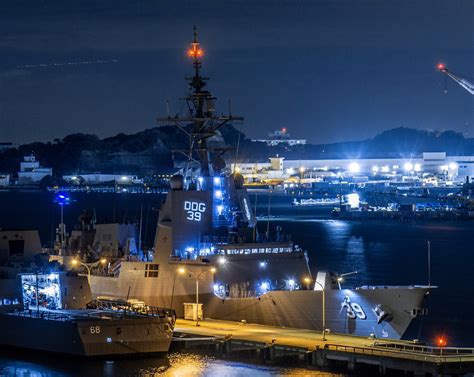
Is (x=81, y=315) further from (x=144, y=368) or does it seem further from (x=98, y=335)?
(x=144, y=368)

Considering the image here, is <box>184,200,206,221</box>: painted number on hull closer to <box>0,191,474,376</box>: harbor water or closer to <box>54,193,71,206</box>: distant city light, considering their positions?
<box>0,191,474,376</box>: harbor water

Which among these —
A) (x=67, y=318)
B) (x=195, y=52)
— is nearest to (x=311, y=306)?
(x=67, y=318)

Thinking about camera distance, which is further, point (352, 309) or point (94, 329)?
point (352, 309)

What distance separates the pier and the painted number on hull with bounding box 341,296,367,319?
2.65 feet

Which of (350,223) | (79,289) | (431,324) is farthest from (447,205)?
(79,289)

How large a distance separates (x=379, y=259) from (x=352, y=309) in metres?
39.1

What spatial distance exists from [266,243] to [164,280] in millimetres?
3325

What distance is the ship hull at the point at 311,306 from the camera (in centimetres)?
3128

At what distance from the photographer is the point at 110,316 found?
30.2m

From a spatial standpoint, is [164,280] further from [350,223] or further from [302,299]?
[350,223]

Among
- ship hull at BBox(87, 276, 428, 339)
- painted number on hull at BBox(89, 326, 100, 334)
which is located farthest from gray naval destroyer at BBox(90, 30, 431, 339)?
painted number on hull at BBox(89, 326, 100, 334)

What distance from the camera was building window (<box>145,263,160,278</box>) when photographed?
3544 cm

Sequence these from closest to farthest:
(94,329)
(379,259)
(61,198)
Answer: (94,329)
(61,198)
(379,259)

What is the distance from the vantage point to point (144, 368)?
2927 centimetres
